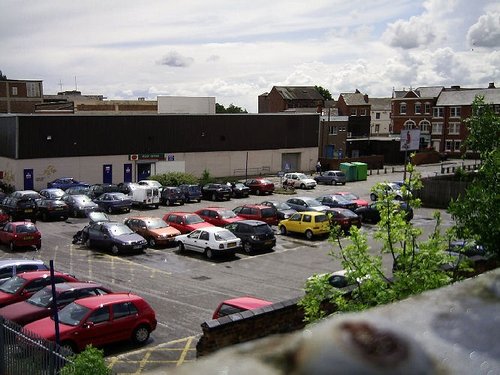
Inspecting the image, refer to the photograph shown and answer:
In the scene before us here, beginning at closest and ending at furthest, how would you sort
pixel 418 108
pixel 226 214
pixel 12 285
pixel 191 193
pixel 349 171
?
pixel 12 285 → pixel 226 214 → pixel 191 193 → pixel 349 171 → pixel 418 108

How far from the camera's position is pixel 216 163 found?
5972 cm

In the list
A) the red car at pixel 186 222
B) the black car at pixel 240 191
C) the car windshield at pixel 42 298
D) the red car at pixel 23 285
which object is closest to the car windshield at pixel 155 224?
the red car at pixel 186 222

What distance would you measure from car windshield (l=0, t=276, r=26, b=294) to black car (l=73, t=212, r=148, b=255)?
873 cm

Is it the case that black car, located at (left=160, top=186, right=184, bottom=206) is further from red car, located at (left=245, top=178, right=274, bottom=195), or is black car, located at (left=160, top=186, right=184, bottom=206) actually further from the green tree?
the green tree

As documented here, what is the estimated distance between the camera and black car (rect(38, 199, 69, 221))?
1414 inches

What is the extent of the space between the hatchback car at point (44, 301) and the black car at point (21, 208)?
19.2m

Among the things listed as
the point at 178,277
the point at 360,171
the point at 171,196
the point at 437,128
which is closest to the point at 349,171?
the point at 360,171

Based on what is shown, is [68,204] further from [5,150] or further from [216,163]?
[216,163]

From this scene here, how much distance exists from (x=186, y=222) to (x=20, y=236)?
805 centimetres

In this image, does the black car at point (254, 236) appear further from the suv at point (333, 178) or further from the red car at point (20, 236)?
the suv at point (333, 178)

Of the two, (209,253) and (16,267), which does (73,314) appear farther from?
(209,253)

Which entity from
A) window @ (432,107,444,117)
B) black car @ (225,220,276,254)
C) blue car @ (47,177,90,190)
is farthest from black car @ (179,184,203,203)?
window @ (432,107,444,117)

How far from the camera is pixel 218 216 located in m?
32.5

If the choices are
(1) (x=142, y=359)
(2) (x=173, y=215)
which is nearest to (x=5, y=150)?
(2) (x=173, y=215)
